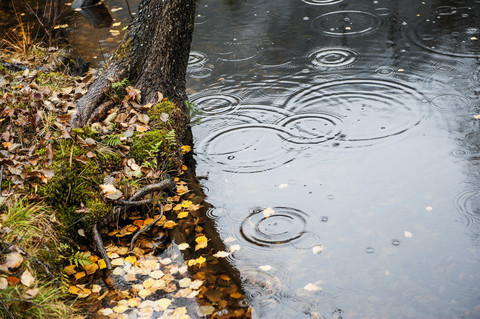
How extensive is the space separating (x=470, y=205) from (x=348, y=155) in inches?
49.5

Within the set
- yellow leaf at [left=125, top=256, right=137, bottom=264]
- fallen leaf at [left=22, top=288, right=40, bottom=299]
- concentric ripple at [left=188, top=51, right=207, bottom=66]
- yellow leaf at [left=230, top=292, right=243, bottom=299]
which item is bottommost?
yellow leaf at [left=230, top=292, right=243, bottom=299]

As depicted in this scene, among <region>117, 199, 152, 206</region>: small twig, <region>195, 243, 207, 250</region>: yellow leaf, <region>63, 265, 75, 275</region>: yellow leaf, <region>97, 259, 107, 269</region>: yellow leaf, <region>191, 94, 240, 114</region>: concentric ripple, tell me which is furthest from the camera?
<region>191, 94, 240, 114</region>: concentric ripple

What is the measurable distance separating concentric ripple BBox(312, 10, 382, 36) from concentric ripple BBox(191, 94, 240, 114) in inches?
87.4

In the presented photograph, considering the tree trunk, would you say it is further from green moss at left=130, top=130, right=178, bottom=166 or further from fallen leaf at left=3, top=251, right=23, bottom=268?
fallen leaf at left=3, top=251, right=23, bottom=268

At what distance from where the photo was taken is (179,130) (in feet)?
18.0

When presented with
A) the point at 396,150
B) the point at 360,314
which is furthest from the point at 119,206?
the point at 396,150

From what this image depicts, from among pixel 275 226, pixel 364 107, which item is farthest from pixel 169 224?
pixel 364 107

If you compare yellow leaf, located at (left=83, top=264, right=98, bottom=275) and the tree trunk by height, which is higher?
the tree trunk

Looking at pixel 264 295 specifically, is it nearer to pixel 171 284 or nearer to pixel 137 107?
pixel 171 284

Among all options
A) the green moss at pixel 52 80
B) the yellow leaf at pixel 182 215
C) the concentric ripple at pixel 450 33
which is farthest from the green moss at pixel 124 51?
the concentric ripple at pixel 450 33

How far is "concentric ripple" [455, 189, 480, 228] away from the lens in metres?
4.04

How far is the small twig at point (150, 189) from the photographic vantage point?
175 inches

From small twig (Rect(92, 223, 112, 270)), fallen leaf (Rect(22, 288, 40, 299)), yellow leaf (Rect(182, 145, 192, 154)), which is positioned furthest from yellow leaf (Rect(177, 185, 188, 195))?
fallen leaf (Rect(22, 288, 40, 299))

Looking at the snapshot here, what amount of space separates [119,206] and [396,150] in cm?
273
